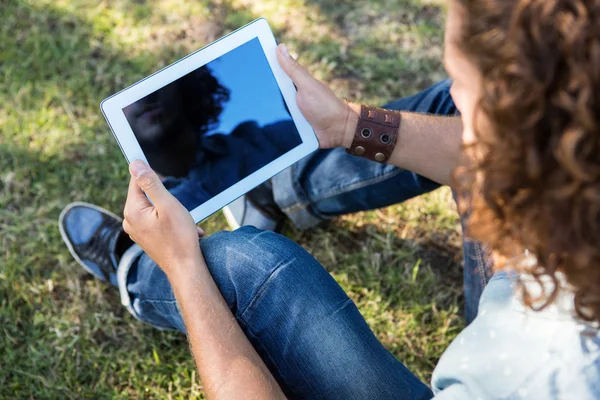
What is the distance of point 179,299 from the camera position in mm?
1260

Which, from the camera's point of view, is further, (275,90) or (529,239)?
(275,90)

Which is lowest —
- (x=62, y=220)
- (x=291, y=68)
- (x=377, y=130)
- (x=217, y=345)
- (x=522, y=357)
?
(x=522, y=357)

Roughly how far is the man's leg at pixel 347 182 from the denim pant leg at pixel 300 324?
0.41 metres

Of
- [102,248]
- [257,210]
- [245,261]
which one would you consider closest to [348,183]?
[257,210]

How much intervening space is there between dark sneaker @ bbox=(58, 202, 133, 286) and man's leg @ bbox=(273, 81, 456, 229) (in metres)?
0.53

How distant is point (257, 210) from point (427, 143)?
25.0 inches

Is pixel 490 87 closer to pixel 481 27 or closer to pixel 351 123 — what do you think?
pixel 481 27

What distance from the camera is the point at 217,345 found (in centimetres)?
119

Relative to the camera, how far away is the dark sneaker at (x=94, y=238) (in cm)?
182

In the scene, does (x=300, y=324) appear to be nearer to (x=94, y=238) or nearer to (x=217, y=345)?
(x=217, y=345)

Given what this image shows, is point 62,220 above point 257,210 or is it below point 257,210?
above

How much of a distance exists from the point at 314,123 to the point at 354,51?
1013 millimetres

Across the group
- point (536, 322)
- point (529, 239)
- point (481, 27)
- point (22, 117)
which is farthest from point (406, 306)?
point (22, 117)

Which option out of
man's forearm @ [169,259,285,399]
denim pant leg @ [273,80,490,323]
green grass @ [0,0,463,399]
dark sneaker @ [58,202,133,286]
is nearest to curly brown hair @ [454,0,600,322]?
man's forearm @ [169,259,285,399]
